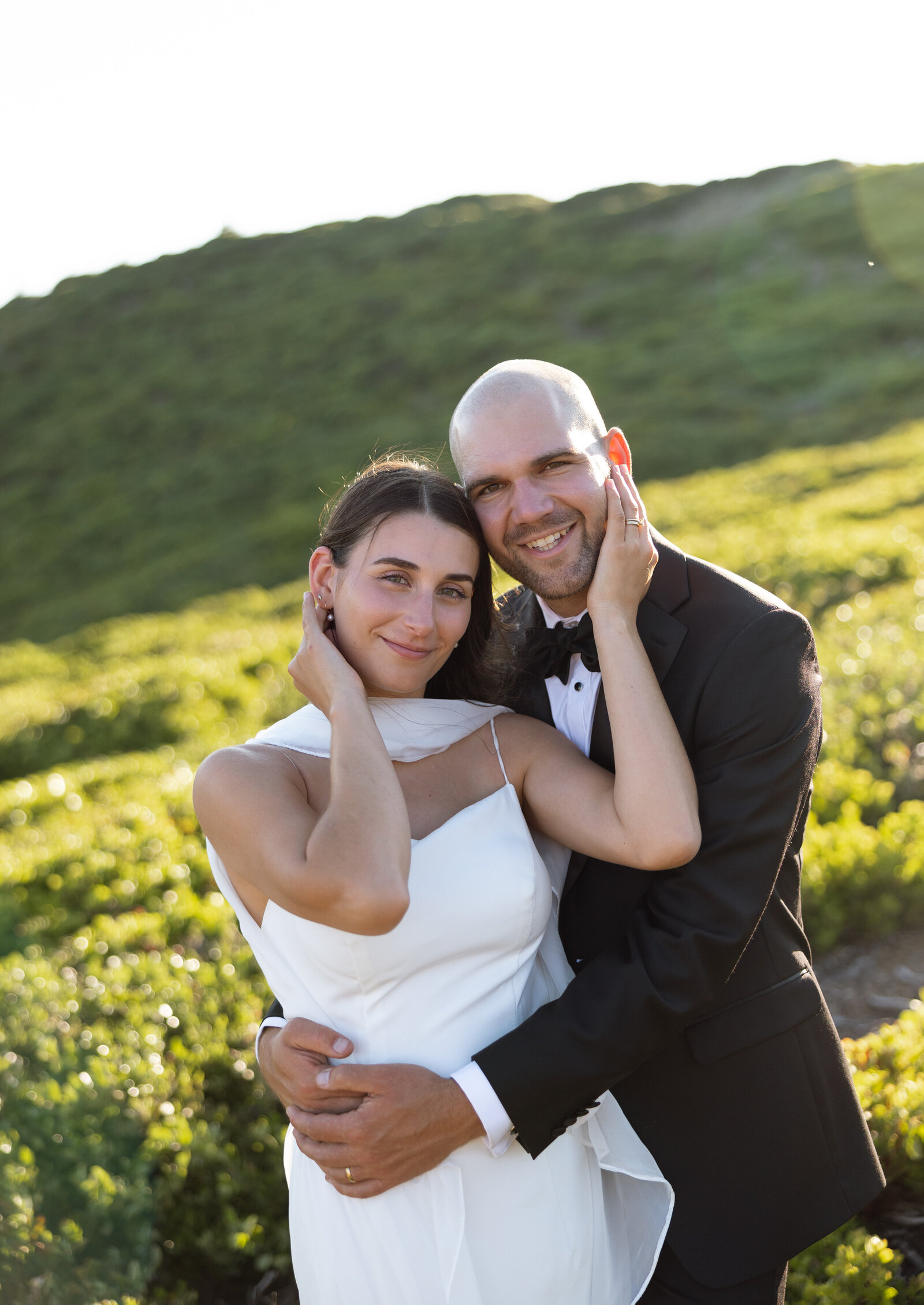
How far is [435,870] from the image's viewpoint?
247 cm

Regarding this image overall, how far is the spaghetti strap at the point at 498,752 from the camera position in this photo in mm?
2726

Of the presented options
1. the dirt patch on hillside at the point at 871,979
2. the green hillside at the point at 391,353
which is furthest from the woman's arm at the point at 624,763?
the green hillside at the point at 391,353

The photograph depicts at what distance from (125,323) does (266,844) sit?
4286 cm

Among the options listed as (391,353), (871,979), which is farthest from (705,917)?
(391,353)

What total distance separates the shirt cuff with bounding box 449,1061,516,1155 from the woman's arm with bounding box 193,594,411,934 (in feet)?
1.38

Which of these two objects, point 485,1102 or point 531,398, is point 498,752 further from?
point 531,398

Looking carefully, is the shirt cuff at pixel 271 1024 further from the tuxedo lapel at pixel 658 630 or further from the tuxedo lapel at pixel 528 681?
the tuxedo lapel at pixel 528 681

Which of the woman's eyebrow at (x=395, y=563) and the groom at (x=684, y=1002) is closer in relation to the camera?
the groom at (x=684, y=1002)

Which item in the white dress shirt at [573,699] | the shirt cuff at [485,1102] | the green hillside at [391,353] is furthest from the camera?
the green hillside at [391,353]

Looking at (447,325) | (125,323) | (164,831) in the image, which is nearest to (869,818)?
(164,831)

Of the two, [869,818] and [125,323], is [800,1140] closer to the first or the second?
[869,818]

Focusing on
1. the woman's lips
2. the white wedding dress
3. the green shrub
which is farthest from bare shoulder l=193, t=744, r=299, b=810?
the green shrub

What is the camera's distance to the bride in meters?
2.36

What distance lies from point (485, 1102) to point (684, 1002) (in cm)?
52
